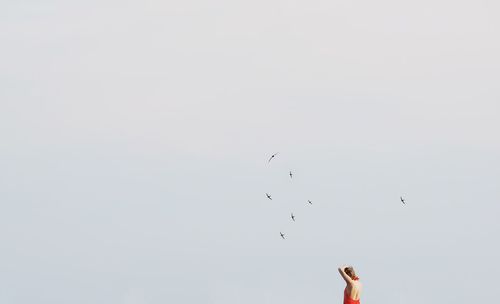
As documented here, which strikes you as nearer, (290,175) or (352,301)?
(352,301)

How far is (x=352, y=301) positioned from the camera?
2858 cm

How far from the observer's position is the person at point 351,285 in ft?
92.5

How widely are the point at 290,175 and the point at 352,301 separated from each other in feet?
28.9

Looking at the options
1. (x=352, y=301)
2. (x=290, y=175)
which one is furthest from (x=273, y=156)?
(x=352, y=301)

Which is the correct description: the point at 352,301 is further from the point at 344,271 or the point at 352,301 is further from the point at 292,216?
the point at 292,216

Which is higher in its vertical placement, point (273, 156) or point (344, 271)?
point (273, 156)

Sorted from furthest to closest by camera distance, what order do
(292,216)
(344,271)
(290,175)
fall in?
1. (292,216)
2. (290,175)
3. (344,271)

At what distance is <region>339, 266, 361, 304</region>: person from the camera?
2819 centimetres

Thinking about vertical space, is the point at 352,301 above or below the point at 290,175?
below

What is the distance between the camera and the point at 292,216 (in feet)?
129

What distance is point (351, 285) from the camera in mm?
28375

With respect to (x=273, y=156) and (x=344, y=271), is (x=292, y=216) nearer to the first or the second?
(x=273, y=156)

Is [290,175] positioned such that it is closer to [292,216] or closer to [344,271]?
[292,216]

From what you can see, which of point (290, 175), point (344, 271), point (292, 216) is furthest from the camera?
point (292, 216)
